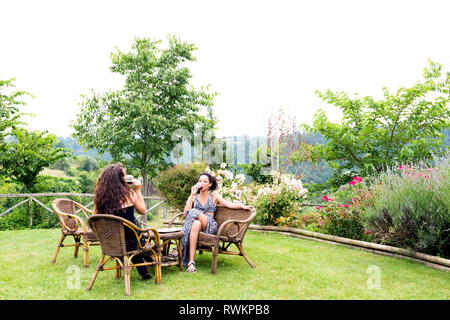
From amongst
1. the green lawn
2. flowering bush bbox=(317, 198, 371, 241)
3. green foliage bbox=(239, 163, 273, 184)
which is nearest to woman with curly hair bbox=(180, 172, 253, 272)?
the green lawn

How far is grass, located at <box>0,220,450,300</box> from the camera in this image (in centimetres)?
402

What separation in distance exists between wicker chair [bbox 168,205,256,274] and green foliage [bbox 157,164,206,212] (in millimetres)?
4744

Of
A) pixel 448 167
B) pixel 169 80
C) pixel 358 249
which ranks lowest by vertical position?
pixel 358 249

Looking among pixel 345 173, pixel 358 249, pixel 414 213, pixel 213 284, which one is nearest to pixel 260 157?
pixel 345 173

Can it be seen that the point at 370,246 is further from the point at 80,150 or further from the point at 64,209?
the point at 80,150

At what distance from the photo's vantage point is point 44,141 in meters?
13.4

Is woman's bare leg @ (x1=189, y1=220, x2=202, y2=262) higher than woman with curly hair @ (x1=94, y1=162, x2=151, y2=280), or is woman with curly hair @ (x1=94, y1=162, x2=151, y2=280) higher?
woman with curly hair @ (x1=94, y1=162, x2=151, y2=280)

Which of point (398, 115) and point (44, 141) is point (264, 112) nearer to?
point (398, 115)

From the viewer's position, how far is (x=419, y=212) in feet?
17.2

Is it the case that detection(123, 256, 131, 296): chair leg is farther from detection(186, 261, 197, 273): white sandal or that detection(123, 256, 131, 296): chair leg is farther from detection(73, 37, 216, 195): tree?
detection(73, 37, 216, 195): tree

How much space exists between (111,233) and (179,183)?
6.49m

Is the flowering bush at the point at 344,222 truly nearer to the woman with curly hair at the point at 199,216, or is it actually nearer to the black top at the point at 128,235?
the woman with curly hair at the point at 199,216

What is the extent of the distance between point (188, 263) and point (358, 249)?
3.09m
